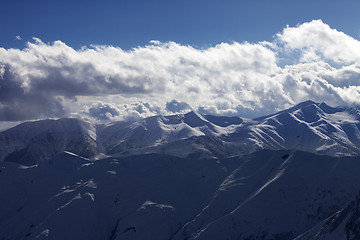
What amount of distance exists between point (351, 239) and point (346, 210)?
72.8ft

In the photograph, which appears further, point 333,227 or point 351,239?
point 333,227

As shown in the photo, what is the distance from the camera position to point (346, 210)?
196m

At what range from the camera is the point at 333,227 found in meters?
192

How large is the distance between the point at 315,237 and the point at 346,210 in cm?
2153

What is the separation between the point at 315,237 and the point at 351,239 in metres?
20.7

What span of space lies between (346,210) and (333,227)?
11960 mm

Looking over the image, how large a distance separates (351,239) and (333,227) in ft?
51.5

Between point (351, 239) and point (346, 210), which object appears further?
point (346, 210)

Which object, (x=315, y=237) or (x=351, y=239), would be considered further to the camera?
(x=315, y=237)

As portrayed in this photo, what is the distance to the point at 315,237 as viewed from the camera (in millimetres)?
193375
